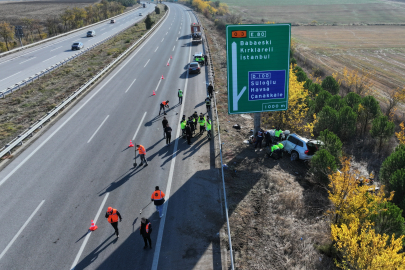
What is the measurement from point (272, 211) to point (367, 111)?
15699 mm

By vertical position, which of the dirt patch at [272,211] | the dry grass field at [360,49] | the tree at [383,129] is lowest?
the dirt patch at [272,211]

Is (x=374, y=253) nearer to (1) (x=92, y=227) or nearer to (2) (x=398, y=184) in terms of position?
(2) (x=398, y=184)

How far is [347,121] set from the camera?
22266 mm

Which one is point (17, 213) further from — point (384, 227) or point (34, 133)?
point (384, 227)

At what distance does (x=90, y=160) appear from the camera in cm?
1728

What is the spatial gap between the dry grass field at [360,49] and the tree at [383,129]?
49.7ft

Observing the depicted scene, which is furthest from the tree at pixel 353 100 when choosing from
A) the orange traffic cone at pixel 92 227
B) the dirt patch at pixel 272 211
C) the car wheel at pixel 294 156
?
the orange traffic cone at pixel 92 227

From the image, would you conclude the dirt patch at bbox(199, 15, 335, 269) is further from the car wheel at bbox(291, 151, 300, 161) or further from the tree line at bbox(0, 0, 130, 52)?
the tree line at bbox(0, 0, 130, 52)

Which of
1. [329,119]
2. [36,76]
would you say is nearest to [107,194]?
[329,119]

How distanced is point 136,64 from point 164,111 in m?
18.3

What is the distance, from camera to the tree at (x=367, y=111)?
23375 millimetres

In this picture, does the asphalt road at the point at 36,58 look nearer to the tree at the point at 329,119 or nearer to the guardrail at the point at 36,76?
the guardrail at the point at 36,76

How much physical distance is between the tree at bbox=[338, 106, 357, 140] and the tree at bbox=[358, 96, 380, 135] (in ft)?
6.97

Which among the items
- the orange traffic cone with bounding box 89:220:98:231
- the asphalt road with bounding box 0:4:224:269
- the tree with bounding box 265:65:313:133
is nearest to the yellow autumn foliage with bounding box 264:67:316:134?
the tree with bounding box 265:65:313:133
